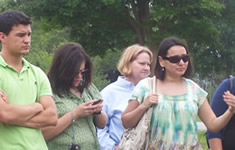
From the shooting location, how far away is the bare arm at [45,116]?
4.03 meters

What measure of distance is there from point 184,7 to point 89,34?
16.8 ft

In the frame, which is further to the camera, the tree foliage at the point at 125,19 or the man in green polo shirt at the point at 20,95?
the tree foliage at the point at 125,19

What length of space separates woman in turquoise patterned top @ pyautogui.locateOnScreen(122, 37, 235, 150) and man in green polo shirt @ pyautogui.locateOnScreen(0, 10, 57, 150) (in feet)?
2.60

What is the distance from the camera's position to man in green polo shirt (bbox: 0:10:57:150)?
3895mm

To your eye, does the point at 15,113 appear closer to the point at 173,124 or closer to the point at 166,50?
the point at 173,124

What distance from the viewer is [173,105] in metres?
4.41

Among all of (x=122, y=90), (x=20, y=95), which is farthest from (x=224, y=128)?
(x=20, y=95)

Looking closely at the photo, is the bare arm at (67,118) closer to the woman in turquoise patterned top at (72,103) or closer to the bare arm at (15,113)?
the woman in turquoise patterned top at (72,103)

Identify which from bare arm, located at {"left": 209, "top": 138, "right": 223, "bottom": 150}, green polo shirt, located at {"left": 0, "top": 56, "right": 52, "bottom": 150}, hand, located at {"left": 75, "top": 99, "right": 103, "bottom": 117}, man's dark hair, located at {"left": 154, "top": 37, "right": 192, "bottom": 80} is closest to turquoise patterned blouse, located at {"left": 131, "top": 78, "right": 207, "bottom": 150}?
man's dark hair, located at {"left": 154, "top": 37, "right": 192, "bottom": 80}

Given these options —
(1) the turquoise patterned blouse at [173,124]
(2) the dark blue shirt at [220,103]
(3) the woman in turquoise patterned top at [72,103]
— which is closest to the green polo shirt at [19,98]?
(3) the woman in turquoise patterned top at [72,103]

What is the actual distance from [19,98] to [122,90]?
165cm

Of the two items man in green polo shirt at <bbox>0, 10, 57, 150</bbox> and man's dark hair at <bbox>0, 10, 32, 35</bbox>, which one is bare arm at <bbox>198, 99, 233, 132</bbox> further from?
man's dark hair at <bbox>0, 10, 32, 35</bbox>

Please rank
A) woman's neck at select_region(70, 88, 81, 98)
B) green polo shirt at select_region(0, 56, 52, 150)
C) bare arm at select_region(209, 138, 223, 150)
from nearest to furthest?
green polo shirt at select_region(0, 56, 52, 150) < woman's neck at select_region(70, 88, 81, 98) < bare arm at select_region(209, 138, 223, 150)

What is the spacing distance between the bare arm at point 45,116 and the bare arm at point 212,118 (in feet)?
4.25
